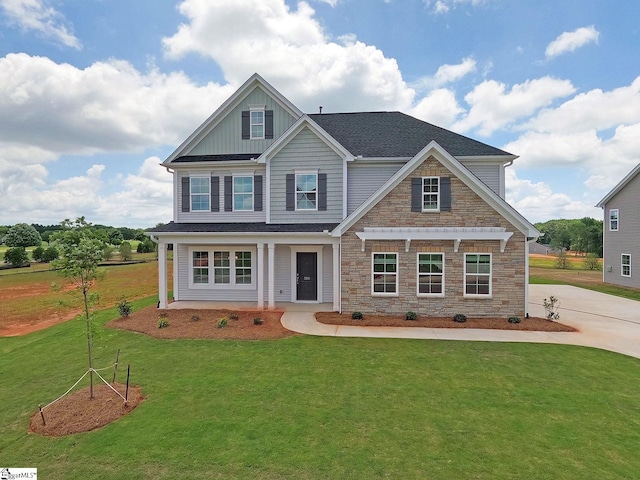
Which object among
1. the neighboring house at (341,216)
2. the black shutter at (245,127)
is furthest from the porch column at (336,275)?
the black shutter at (245,127)

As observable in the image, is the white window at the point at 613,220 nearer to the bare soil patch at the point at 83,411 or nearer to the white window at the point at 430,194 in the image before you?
the white window at the point at 430,194

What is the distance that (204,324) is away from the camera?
11.9 m

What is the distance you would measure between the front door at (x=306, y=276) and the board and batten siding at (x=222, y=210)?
2.71 metres

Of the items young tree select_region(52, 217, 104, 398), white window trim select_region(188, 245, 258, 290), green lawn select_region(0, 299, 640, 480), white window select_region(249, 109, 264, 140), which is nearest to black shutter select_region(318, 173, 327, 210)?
white window select_region(249, 109, 264, 140)

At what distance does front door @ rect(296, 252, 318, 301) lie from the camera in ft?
50.4

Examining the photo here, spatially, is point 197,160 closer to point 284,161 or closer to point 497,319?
point 284,161

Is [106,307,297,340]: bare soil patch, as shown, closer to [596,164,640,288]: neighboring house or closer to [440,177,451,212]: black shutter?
[440,177,451,212]: black shutter

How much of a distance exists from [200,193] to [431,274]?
37.2 feet

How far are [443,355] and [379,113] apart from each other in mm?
14157

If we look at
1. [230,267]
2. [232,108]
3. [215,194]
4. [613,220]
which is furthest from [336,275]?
[613,220]

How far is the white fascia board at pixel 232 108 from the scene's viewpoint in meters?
15.3

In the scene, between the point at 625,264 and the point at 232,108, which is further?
the point at 625,264

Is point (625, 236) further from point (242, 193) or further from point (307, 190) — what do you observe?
point (242, 193)

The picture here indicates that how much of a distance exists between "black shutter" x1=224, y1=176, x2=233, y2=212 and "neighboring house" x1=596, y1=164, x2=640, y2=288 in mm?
25947
